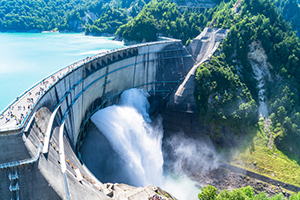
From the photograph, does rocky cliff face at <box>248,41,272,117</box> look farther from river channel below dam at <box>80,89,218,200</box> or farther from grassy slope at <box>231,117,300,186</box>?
river channel below dam at <box>80,89,218,200</box>

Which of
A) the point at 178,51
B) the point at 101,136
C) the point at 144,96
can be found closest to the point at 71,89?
the point at 101,136

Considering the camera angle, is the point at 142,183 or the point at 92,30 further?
the point at 92,30

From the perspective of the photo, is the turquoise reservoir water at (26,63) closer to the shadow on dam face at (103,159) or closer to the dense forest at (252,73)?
the shadow on dam face at (103,159)

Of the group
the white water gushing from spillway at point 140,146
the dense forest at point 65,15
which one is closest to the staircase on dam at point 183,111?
the white water gushing from spillway at point 140,146

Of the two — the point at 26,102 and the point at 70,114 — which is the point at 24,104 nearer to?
the point at 26,102

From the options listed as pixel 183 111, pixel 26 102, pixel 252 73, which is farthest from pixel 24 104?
pixel 252 73

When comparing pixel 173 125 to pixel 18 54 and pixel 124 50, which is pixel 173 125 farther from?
pixel 18 54
